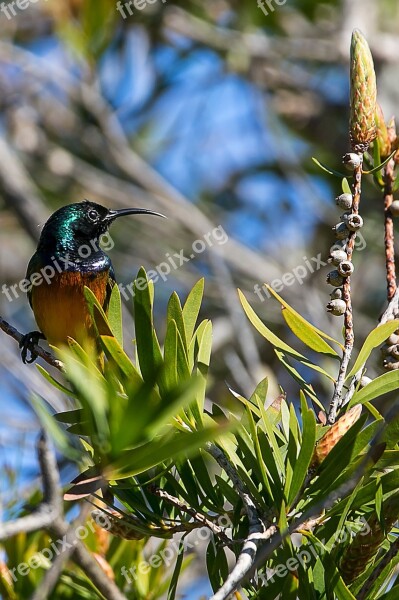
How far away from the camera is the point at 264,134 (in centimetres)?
439

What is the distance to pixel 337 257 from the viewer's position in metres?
1.20

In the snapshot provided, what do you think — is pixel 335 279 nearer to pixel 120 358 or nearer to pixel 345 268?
pixel 345 268

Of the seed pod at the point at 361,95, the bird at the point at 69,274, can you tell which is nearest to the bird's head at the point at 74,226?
the bird at the point at 69,274

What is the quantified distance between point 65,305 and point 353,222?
1731mm

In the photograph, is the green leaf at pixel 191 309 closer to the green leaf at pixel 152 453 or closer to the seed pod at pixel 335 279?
the seed pod at pixel 335 279

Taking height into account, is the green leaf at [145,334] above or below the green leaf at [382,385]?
above

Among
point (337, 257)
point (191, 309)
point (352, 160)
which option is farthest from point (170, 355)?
point (352, 160)

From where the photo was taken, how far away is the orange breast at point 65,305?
279cm

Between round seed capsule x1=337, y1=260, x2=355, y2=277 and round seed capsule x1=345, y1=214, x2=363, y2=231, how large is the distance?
5 cm

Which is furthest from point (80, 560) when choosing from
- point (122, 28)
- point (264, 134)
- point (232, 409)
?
point (122, 28)

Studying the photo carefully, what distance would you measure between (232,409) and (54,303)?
5.14ft

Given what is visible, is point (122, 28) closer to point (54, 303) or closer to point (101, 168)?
point (101, 168)

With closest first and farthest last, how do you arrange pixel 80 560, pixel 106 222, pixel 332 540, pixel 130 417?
pixel 130 417 → pixel 332 540 → pixel 80 560 → pixel 106 222

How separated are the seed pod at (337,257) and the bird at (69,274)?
4.71ft
